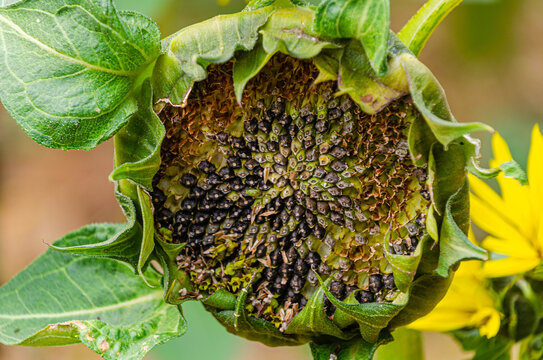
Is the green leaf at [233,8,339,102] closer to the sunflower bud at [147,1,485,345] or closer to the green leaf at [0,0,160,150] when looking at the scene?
the sunflower bud at [147,1,485,345]

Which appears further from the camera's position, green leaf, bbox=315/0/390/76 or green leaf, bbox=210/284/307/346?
green leaf, bbox=210/284/307/346

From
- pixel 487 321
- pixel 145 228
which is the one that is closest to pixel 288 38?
pixel 145 228

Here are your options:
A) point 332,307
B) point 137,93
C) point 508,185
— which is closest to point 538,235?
point 508,185

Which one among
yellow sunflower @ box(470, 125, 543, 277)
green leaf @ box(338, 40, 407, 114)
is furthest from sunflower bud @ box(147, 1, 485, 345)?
yellow sunflower @ box(470, 125, 543, 277)

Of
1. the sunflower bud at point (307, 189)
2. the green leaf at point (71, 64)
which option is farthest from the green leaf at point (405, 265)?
the green leaf at point (71, 64)

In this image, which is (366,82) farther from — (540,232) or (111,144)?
(111,144)

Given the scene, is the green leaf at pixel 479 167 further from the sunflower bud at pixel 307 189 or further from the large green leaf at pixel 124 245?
the large green leaf at pixel 124 245

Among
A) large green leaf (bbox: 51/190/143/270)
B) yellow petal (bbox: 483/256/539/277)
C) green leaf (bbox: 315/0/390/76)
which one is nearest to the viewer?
green leaf (bbox: 315/0/390/76)
